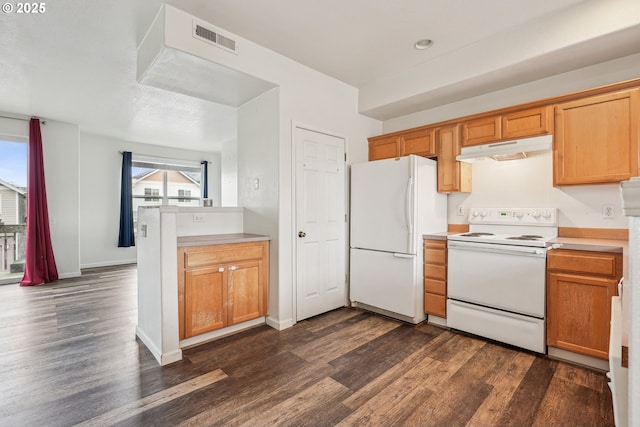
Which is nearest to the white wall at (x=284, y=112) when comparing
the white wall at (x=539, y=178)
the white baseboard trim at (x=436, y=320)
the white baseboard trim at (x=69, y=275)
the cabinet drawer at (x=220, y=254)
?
the cabinet drawer at (x=220, y=254)

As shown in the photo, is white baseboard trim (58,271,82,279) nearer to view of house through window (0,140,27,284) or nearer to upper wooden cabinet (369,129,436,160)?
view of house through window (0,140,27,284)

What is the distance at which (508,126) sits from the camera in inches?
114

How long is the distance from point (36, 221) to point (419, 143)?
5735mm

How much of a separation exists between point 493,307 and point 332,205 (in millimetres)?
1864

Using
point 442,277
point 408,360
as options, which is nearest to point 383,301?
point 442,277

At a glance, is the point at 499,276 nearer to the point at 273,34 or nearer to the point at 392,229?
the point at 392,229

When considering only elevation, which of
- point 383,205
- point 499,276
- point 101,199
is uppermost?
point 101,199

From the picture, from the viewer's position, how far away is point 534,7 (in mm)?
2354

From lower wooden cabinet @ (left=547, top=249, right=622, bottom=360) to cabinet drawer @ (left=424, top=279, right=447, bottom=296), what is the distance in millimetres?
859

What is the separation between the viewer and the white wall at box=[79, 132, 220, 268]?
5.96 meters

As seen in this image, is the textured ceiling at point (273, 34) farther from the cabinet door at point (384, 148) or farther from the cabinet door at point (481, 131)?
the cabinet door at point (481, 131)

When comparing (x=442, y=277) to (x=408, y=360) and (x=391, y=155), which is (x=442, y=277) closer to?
(x=408, y=360)

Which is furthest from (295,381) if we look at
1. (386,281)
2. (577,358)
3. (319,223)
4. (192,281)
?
(577,358)

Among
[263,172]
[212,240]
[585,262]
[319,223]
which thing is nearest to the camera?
[585,262]
